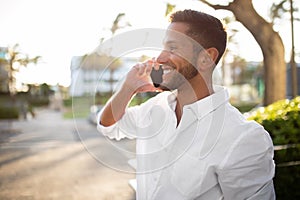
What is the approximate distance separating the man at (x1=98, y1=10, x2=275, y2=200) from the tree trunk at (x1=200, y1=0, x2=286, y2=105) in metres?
3.76

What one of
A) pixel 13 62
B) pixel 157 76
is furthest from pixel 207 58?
pixel 13 62

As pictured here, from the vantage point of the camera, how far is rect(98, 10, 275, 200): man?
3.93 feet

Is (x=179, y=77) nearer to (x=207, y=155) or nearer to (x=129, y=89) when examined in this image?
(x=129, y=89)

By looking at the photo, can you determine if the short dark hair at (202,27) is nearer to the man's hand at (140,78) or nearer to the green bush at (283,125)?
the man's hand at (140,78)

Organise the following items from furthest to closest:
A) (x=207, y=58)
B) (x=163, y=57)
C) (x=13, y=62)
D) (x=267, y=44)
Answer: (x=13, y=62), (x=267, y=44), (x=207, y=58), (x=163, y=57)

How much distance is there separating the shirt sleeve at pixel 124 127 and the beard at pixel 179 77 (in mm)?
283

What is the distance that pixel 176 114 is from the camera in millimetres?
1434

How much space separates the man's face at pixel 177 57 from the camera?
3.89 feet

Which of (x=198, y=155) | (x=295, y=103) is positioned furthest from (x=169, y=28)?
(x=295, y=103)

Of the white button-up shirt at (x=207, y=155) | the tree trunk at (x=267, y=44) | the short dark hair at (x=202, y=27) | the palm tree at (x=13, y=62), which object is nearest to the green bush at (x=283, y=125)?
the tree trunk at (x=267, y=44)

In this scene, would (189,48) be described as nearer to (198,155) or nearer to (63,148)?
(198,155)

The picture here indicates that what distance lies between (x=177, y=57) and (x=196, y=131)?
273mm

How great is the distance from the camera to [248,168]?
120cm

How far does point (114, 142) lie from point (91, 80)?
0.87 ft
